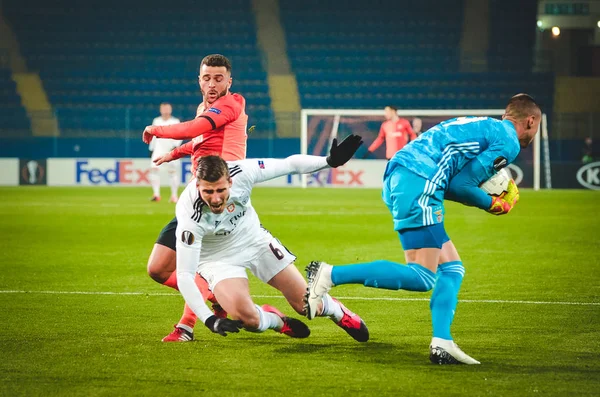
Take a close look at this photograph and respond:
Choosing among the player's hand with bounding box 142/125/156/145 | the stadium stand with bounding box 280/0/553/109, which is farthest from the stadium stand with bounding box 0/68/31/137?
the player's hand with bounding box 142/125/156/145

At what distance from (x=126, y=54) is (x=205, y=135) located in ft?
97.4

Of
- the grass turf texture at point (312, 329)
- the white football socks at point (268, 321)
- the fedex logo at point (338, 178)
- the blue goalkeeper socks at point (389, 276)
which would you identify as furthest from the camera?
the fedex logo at point (338, 178)

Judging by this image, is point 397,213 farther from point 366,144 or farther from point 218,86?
point 366,144

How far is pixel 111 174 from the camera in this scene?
29047 millimetres

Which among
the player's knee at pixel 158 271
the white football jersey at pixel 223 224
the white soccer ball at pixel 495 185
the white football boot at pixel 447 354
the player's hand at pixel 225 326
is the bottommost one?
the white football boot at pixel 447 354

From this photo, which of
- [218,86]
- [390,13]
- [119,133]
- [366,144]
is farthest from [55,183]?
[218,86]

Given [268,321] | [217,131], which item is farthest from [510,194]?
[217,131]

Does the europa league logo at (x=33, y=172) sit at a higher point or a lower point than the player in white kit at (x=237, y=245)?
lower

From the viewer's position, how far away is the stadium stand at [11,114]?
32.0 meters

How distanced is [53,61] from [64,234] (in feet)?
74.1

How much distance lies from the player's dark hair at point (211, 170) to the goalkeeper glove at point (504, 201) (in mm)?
1592

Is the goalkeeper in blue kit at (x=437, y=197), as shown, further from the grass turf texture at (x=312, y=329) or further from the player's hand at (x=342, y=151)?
the grass turf texture at (x=312, y=329)

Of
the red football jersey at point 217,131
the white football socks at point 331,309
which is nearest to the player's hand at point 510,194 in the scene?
the white football socks at point 331,309

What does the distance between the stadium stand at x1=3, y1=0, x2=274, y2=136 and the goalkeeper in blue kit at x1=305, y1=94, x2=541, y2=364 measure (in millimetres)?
26929
